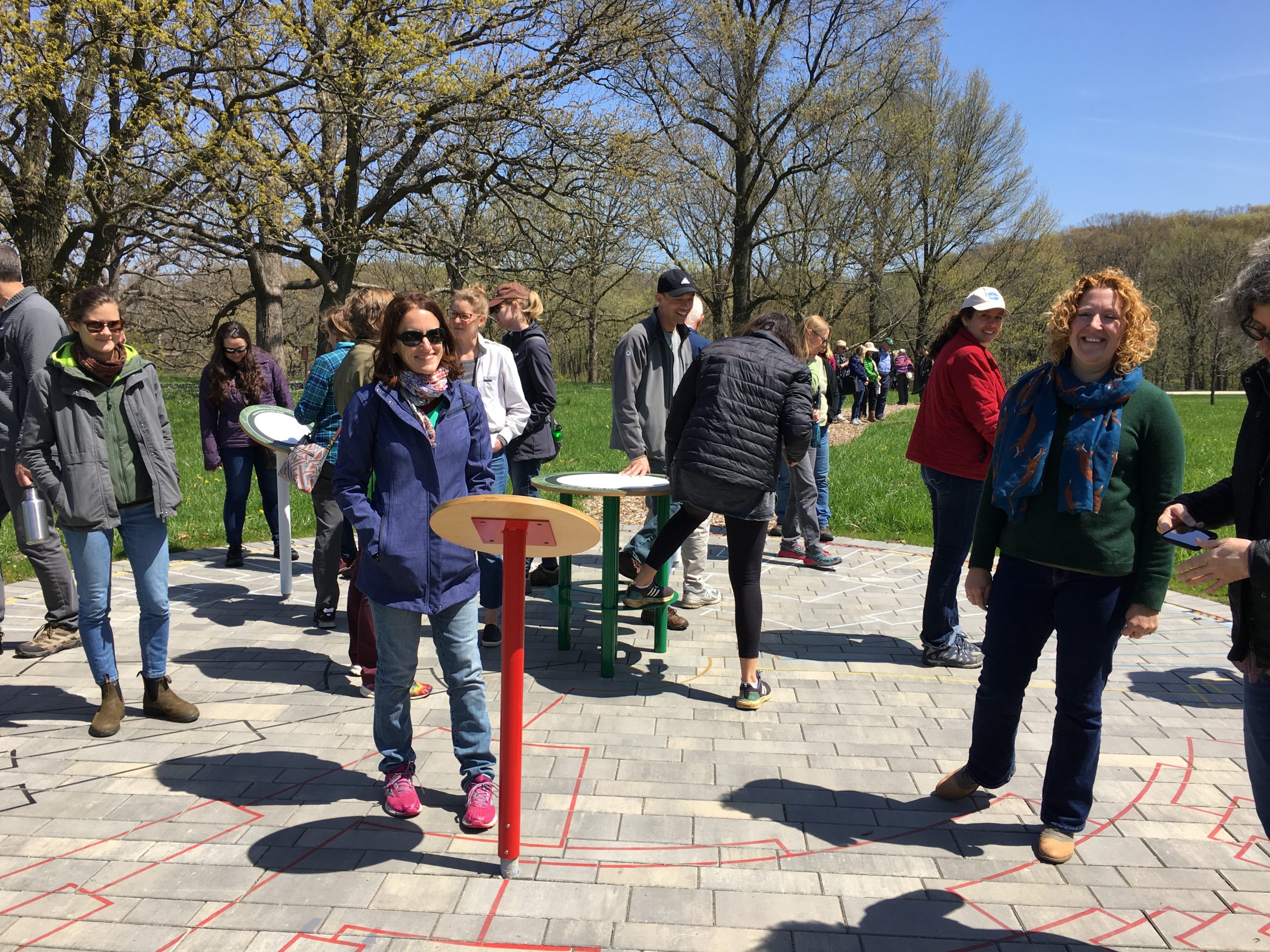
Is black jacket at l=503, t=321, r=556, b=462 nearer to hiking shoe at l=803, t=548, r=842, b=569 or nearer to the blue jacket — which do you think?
the blue jacket

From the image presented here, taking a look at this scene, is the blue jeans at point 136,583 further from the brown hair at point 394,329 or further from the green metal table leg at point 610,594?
the green metal table leg at point 610,594

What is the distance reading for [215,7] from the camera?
42.5 ft

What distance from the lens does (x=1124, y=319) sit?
2.88m

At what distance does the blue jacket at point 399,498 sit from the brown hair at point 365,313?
1598mm

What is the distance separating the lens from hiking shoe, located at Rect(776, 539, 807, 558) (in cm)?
765

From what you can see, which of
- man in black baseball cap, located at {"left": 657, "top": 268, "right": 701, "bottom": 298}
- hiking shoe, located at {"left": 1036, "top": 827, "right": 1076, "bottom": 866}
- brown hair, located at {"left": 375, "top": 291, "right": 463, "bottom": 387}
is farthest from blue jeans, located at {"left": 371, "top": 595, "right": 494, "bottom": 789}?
man in black baseball cap, located at {"left": 657, "top": 268, "right": 701, "bottom": 298}

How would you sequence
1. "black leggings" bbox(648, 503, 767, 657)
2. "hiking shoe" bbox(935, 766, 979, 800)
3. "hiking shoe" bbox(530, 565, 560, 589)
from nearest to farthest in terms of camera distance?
"hiking shoe" bbox(935, 766, 979, 800) → "black leggings" bbox(648, 503, 767, 657) → "hiking shoe" bbox(530, 565, 560, 589)

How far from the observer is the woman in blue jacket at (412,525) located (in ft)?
9.96

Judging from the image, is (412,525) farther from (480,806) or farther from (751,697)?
(751,697)

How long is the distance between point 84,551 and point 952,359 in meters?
4.28

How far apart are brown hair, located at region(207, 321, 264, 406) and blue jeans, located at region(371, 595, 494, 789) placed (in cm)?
446

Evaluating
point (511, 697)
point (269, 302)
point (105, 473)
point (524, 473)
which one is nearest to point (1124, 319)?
point (511, 697)

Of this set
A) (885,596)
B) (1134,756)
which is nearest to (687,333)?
(885,596)

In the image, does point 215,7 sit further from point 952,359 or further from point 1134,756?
point 1134,756
